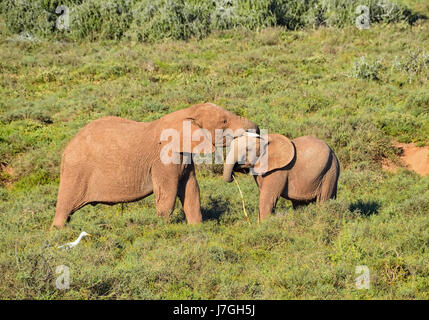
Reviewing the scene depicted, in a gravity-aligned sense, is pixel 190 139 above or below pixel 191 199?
above

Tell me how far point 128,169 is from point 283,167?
95.2 inches

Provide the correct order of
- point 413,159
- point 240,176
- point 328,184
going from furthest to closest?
point 413,159 < point 240,176 < point 328,184

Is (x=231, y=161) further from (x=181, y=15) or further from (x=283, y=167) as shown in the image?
(x=181, y=15)

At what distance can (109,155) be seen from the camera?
8.83 metres

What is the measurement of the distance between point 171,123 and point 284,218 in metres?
2.23

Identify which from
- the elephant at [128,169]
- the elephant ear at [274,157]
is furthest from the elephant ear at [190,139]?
the elephant ear at [274,157]

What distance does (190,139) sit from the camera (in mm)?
8492

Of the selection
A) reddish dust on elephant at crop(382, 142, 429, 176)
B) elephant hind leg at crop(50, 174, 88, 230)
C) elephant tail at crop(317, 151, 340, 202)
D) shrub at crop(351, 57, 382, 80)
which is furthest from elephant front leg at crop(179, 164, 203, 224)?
shrub at crop(351, 57, 382, 80)

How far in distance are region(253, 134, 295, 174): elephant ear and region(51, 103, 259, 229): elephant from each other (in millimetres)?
413

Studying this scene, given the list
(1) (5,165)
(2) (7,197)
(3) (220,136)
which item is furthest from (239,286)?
(1) (5,165)

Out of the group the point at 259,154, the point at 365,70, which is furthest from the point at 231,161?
the point at 365,70

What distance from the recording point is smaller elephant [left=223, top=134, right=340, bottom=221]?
880 centimetres

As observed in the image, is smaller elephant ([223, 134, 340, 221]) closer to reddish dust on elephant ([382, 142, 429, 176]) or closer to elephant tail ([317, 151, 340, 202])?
elephant tail ([317, 151, 340, 202])
